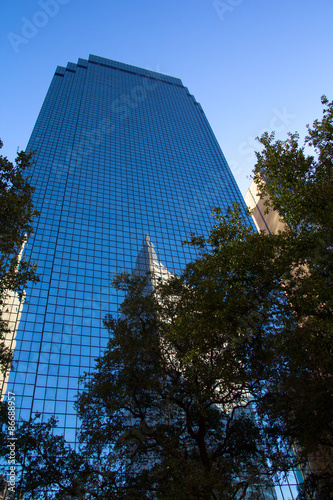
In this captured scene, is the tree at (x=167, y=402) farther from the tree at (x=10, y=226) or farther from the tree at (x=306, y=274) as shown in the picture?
the tree at (x=10, y=226)

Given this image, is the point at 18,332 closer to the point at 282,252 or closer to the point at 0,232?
the point at 0,232

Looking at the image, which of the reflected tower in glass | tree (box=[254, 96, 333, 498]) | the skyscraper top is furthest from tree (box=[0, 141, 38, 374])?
the skyscraper top

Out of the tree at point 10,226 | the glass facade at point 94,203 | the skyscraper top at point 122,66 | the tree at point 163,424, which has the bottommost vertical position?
the tree at point 163,424

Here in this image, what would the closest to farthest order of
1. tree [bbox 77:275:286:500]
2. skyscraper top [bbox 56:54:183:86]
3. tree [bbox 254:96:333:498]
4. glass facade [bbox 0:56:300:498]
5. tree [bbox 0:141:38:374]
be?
tree [bbox 254:96:333:498], tree [bbox 77:275:286:500], tree [bbox 0:141:38:374], glass facade [bbox 0:56:300:498], skyscraper top [bbox 56:54:183:86]

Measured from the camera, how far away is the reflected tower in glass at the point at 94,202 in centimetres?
4050

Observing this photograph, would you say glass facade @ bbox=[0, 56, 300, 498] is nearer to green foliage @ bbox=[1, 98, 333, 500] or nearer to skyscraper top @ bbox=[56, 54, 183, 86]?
skyscraper top @ bbox=[56, 54, 183, 86]

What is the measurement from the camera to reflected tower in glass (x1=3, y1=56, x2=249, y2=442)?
40500mm

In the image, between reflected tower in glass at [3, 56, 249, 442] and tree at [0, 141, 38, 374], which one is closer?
tree at [0, 141, 38, 374]

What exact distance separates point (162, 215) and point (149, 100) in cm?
5178

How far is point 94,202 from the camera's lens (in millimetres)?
60469

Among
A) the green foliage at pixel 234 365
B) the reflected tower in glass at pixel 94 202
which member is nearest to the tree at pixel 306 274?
the green foliage at pixel 234 365

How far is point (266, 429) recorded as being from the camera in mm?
15203

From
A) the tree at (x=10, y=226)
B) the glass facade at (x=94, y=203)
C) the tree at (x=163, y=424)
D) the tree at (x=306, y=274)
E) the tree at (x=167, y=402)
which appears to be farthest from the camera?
the glass facade at (x=94, y=203)

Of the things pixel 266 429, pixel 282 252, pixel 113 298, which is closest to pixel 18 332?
pixel 113 298
